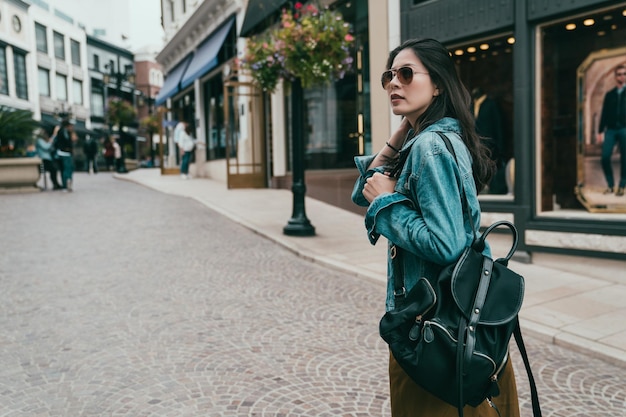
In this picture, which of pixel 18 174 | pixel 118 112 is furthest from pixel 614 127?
pixel 118 112

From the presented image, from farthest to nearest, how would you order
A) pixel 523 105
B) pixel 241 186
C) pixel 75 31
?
pixel 75 31, pixel 241 186, pixel 523 105

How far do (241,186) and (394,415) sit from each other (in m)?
14.8

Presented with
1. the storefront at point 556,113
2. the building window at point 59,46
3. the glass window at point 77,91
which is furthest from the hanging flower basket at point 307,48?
the glass window at point 77,91

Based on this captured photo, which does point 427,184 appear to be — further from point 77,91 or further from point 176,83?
point 77,91

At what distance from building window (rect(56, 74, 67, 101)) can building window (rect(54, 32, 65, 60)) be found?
181cm

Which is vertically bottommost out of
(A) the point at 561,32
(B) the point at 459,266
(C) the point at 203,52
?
(B) the point at 459,266

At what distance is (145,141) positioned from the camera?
69.8 meters

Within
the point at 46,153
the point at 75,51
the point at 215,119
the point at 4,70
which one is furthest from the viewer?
Result: the point at 75,51

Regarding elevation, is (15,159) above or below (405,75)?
above

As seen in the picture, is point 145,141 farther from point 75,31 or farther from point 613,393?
point 613,393

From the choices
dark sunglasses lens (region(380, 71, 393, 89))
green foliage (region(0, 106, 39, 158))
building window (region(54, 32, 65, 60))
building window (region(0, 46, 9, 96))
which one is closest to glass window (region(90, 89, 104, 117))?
building window (region(54, 32, 65, 60))

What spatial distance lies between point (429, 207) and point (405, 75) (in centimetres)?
48

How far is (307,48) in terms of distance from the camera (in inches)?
332

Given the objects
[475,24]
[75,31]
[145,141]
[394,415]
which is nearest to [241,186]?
[475,24]
